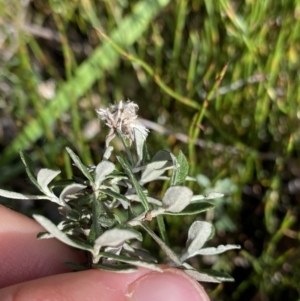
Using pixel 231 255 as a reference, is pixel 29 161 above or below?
above

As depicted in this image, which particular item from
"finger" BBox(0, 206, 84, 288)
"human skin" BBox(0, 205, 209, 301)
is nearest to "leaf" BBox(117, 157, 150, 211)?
"human skin" BBox(0, 205, 209, 301)

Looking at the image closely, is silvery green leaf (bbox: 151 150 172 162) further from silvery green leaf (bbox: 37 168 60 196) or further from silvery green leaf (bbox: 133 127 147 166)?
silvery green leaf (bbox: 37 168 60 196)

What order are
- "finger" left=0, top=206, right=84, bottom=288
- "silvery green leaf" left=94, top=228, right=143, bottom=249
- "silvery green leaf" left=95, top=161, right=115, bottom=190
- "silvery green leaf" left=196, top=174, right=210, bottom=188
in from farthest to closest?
"silvery green leaf" left=196, top=174, right=210, bottom=188, "finger" left=0, top=206, right=84, bottom=288, "silvery green leaf" left=95, top=161, right=115, bottom=190, "silvery green leaf" left=94, top=228, right=143, bottom=249

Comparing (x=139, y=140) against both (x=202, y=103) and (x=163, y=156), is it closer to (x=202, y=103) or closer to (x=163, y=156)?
(x=163, y=156)

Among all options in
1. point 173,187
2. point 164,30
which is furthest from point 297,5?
point 173,187

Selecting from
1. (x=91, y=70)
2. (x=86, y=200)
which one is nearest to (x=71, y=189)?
(x=86, y=200)

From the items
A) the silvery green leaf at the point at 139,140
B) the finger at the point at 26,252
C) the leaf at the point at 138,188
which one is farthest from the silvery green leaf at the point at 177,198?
the finger at the point at 26,252

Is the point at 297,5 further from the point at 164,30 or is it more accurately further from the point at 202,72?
the point at 164,30
